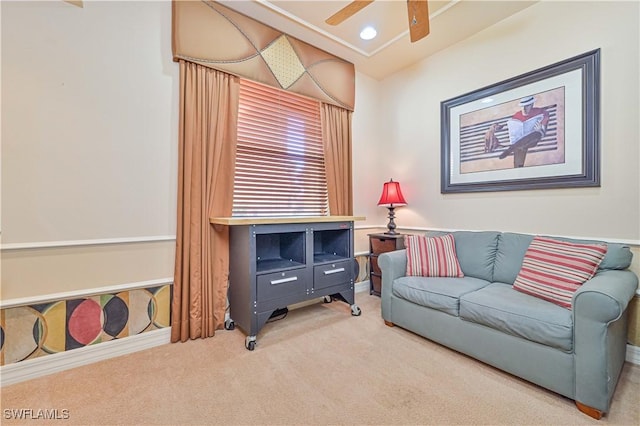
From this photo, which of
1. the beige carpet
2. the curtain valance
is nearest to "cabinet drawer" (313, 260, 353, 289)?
the beige carpet

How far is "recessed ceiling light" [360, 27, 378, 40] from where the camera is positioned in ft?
8.62

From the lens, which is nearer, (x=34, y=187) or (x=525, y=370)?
(x=525, y=370)

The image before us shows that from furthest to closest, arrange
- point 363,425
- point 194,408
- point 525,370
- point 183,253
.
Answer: point 183,253, point 525,370, point 194,408, point 363,425

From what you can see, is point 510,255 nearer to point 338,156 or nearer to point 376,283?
point 376,283

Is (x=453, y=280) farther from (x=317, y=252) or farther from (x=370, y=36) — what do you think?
(x=370, y=36)

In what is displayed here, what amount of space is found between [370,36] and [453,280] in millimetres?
2409

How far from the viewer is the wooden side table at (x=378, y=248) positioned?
3.05 m

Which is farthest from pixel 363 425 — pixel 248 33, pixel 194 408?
pixel 248 33

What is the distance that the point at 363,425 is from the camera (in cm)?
132

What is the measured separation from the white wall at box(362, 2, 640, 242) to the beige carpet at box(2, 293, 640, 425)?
1.09 m

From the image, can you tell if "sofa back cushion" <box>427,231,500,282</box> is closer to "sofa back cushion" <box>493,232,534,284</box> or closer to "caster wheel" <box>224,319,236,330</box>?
"sofa back cushion" <box>493,232,534,284</box>

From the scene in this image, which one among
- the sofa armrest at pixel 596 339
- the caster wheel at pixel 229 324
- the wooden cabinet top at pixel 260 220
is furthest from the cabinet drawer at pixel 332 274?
the sofa armrest at pixel 596 339

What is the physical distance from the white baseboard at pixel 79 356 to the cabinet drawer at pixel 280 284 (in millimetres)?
787

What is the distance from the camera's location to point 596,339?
1353 mm
